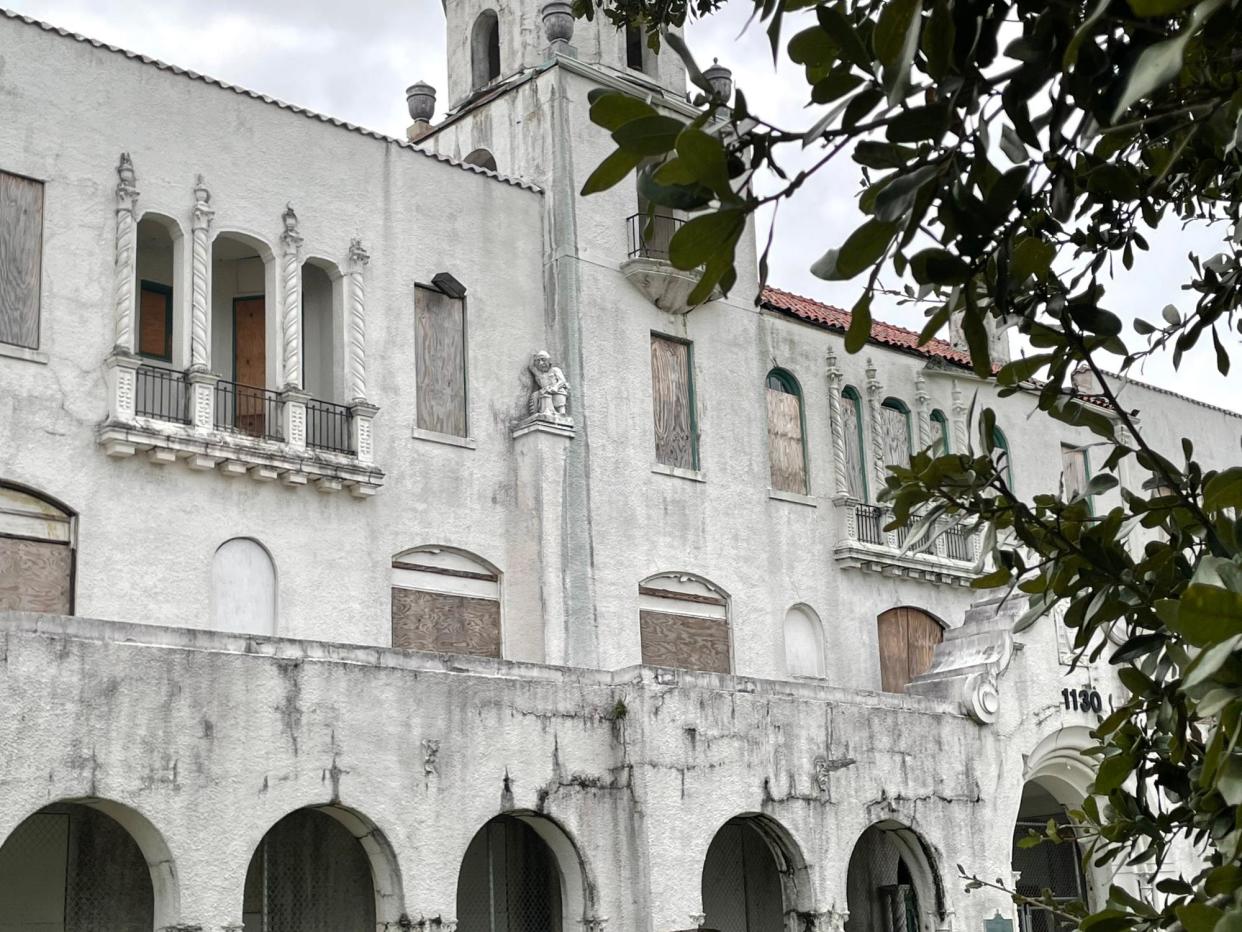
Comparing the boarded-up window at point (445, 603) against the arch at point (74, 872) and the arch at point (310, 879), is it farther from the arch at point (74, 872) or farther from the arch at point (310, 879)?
the arch at point (74, 872)

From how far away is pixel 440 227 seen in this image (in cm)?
2334

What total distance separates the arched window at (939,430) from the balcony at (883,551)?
5.78 feet

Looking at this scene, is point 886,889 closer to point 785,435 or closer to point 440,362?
point 785,435

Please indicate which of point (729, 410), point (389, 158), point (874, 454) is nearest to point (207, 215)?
point (389, 158)

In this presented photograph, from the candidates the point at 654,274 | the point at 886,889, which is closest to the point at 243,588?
the point at 654,274

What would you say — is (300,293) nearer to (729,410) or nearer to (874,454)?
(729,410)

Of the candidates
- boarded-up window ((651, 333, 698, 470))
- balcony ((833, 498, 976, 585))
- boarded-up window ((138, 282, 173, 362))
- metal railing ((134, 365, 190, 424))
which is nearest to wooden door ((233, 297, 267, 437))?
boarded-up window ((138, 282, 173, 362))

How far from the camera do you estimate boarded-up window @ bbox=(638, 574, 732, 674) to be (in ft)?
78.3

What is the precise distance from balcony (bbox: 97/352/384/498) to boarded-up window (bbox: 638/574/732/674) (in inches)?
181

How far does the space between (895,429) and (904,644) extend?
3.75 metres

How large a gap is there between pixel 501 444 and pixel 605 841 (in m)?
7.10

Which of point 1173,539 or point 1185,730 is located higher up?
point 1173,539

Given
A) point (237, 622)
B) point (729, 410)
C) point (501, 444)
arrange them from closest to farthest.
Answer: point (237, 622)
point (501, 444)
point (729, 410)

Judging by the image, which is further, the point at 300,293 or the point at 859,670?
the point at 859,670
